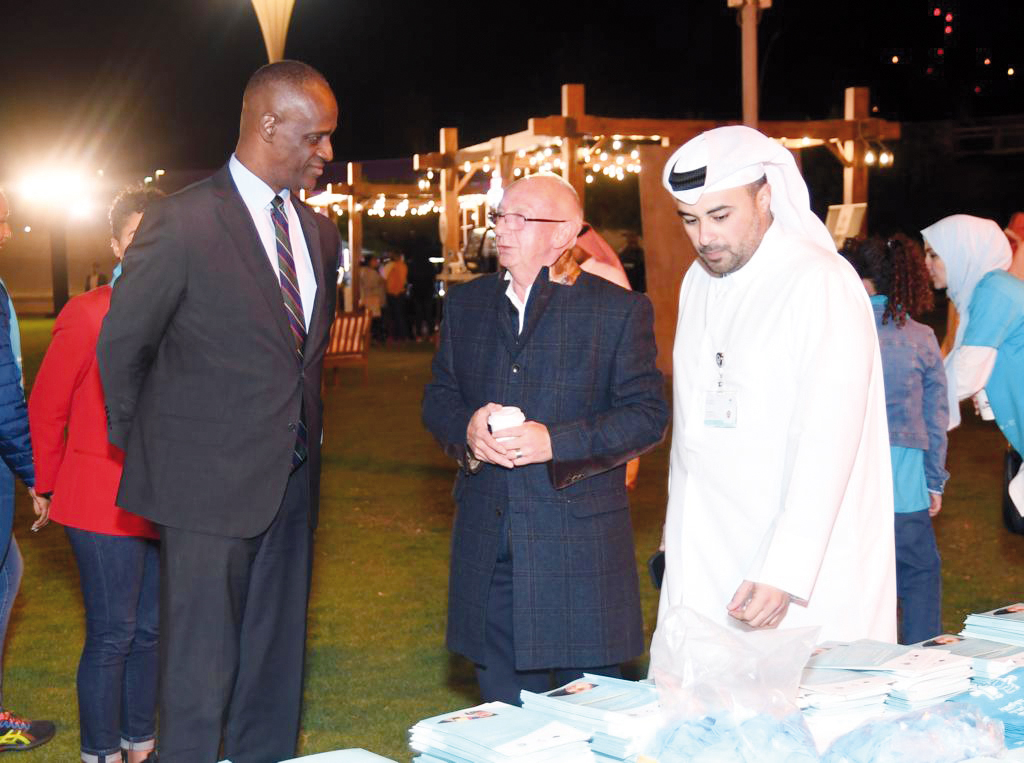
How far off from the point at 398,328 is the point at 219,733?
2628 centimetres

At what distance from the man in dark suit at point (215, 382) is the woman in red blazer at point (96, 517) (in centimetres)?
92

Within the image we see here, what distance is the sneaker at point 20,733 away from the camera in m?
4.98

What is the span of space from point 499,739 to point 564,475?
1.88 m

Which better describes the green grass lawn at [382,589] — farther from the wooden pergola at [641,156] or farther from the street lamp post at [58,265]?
the street lamp post at [58,265]

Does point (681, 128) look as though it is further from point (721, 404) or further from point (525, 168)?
point (721, 404)

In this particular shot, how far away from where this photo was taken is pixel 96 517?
4359 mm

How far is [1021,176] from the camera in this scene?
49844mm

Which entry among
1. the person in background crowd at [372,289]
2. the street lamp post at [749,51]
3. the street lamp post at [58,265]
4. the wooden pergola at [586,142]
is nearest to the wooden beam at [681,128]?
the wooden pergola at [586,142]

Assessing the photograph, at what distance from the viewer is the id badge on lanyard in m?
3.00

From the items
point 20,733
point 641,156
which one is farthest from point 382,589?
point 641,156

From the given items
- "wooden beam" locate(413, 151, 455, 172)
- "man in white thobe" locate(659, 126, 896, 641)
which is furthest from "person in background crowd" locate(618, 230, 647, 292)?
"man in white thobe" locate(659, 126, 896, 641)

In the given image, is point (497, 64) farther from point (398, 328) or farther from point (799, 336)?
point (799, 336)

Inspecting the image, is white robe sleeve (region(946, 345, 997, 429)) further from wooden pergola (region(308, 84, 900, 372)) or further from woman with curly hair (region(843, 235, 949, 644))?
wooden pergola (region(308, 84, 900, 372))

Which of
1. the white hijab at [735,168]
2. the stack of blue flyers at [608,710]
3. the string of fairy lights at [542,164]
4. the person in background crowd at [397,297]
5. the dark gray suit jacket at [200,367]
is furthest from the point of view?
the person in background crowd at [397,297]
